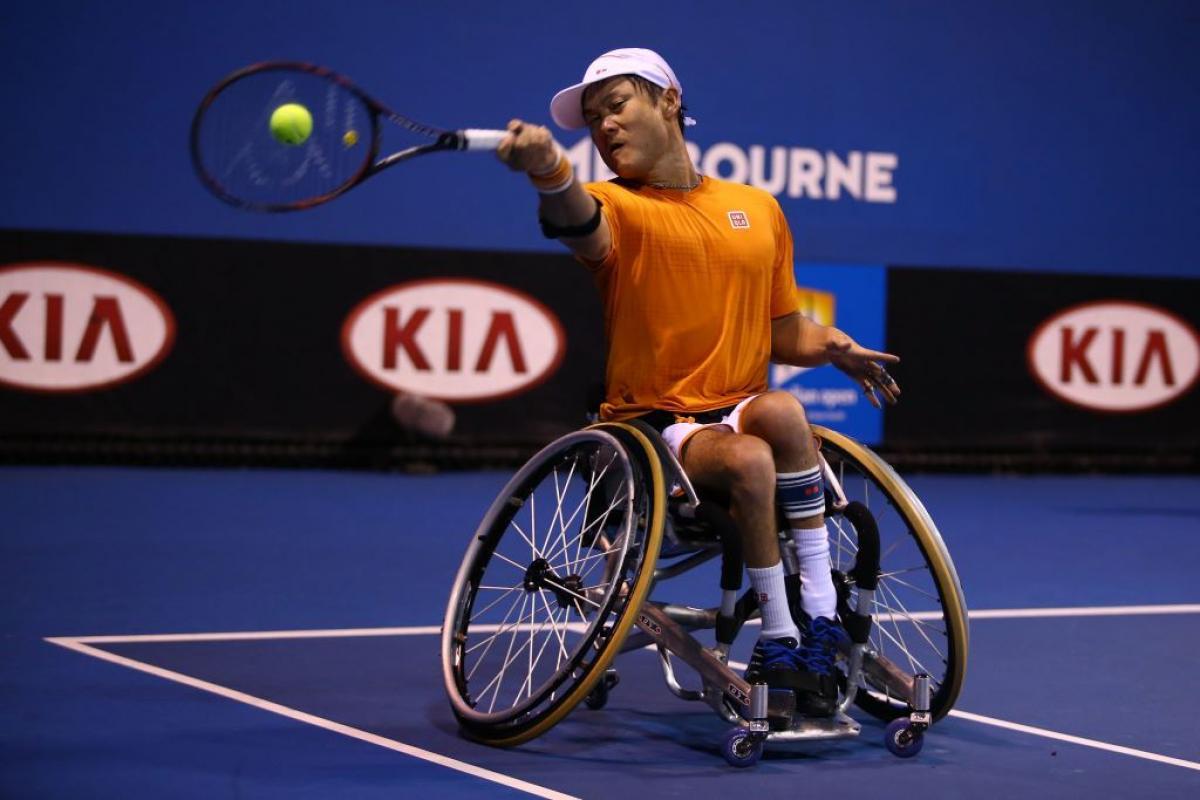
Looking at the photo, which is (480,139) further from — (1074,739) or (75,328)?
(75,328)

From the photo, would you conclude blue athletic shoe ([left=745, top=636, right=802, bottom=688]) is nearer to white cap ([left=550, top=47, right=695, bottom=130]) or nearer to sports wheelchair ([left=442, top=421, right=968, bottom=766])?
sports wheelchair ([left=442, top=421, right=968, bottom=766])

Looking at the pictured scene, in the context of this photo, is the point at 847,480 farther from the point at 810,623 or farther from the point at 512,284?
the point at 810,623

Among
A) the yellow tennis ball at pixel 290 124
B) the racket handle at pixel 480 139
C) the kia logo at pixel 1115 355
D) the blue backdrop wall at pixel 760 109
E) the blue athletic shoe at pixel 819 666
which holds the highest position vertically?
the blue backdrop wall at pixel 760 109

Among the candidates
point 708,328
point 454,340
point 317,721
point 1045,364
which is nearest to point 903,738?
point 708,328

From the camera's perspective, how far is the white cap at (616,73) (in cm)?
406

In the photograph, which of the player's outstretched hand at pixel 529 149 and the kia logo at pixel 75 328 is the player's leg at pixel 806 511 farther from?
the kia logo at pixel 75 328

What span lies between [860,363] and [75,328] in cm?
574

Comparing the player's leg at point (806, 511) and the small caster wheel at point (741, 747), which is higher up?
the player's leg at point (806, 511)

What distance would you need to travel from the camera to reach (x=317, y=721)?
403cm

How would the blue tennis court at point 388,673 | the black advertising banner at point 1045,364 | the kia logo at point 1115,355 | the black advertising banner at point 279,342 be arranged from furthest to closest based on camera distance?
the kia logo at point 1115,355 → the black advertising banner at point 1045,364 → the black advertising banner at point 279,342 → the blue tennis court at point 388,673

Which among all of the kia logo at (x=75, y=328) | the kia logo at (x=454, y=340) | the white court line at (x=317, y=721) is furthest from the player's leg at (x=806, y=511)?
the kia logo at (x=75, y=328)

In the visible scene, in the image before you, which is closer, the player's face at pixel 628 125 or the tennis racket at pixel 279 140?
the tennis racket at pixel 279 140

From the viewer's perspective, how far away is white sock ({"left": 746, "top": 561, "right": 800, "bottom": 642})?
3.77 meters

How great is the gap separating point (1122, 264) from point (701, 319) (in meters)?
7.34
